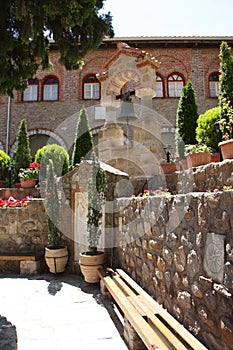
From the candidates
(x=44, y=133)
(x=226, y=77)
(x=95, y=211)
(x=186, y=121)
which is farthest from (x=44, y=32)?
(x=44, y=133)

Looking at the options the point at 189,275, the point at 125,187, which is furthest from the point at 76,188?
the point at 189,275

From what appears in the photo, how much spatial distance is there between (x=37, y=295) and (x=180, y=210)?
322 cm

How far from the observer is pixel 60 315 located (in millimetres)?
3613

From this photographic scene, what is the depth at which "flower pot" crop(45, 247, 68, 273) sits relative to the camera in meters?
5.54

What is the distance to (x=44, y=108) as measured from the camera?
571 inches

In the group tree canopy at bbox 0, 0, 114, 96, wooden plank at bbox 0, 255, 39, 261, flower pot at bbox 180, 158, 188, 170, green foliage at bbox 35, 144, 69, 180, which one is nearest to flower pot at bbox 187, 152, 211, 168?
flower pot at bbox 180, 158, 188, 170

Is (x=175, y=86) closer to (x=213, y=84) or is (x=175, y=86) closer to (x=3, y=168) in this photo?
(x=213, y=84)

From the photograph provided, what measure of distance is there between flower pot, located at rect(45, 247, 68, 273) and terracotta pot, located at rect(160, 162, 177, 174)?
2.77 m

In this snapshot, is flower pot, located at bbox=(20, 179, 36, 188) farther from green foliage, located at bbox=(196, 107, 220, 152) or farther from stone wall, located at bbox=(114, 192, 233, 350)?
stone wall, located at bbox=(114, 192, 233, 350)

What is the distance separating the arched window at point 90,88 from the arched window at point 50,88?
5.06 ft

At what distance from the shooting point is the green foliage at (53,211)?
18.8 ft

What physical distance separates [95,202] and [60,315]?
1.95 meters

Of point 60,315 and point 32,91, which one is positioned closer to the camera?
point 60,315

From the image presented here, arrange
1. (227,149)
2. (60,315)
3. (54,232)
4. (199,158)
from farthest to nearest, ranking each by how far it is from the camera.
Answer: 1. (54,232)
2. (199,158)
3. (227,149)
4. (60,315)
